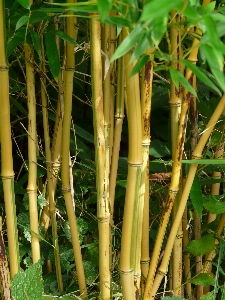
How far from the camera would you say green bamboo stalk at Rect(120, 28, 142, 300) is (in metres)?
0.79

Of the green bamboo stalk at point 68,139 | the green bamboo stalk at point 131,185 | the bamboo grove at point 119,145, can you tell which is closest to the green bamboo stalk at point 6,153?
the bamboo grove at point 119,145

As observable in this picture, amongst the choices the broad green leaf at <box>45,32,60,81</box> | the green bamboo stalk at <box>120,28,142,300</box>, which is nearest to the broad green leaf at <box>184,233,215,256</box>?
the green bamboo stalk at <box>120,28,142,300</box>

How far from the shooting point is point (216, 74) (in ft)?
1.86

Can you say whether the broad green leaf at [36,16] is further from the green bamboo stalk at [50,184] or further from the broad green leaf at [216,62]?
the broad green leaf at [216,62]

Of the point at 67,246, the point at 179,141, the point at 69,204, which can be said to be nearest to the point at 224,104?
the point at 179,141

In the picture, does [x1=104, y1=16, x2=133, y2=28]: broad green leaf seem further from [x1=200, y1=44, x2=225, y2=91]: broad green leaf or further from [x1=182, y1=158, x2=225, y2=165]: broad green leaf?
[x1=182, y1=158, x2=225, y2=165]: broad green leaf

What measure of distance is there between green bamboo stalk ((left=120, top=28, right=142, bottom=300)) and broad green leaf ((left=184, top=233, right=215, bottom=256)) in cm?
20

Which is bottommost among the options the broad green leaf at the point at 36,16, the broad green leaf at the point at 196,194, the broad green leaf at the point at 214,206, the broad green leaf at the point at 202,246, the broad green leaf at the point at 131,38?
the broad green leaf at the point at 202,246

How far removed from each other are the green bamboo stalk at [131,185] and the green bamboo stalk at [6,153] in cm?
22

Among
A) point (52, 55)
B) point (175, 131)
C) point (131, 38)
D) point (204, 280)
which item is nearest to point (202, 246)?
point (204, 280)

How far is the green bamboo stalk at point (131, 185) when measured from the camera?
79cm

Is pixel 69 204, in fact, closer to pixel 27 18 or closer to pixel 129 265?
pixel 129 265

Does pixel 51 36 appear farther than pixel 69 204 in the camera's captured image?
No

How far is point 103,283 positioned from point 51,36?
49cm
